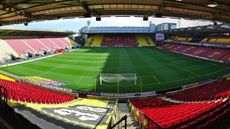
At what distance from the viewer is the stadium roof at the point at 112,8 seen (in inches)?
504

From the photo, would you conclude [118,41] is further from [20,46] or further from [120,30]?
[20,46]

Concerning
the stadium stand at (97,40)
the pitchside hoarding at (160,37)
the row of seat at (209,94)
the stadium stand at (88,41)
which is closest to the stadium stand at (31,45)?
the stadium stand at (88,41)

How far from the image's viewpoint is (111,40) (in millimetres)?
95750

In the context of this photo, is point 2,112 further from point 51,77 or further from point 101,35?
point 101,35

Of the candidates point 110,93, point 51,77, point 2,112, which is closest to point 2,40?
point 51,77

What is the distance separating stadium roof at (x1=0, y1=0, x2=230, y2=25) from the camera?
42.0 ft

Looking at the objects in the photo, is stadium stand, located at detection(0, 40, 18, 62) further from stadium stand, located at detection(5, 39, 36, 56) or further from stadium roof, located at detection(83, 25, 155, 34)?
stadium roof, located at detection(83, 25, 155, 34)

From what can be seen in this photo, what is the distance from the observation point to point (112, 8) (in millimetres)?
15922

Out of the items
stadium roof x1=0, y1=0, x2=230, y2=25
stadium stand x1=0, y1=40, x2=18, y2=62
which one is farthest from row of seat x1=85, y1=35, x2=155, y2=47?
stadium roof x1=0, y1=0, x2=230, y2=25

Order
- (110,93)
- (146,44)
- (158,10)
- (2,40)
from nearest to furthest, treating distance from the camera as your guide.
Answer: (158,10) < (110,93) < (2,40) < (146,44)

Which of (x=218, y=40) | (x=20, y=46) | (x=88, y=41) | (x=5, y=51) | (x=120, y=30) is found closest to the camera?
(x=5, y=51)

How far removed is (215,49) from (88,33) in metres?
58.1

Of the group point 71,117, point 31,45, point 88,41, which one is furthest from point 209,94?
point 88,41

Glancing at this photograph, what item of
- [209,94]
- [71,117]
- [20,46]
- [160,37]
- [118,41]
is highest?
[71,117]
